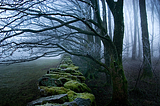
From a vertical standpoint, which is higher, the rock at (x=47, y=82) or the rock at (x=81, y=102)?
the rock at (x=47, y=82)

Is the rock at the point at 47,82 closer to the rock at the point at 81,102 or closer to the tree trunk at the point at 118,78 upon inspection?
the rock at the point at 81,102

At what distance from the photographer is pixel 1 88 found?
5.53 metres

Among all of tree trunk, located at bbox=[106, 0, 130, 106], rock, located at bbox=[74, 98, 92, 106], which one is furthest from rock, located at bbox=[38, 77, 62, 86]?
tree trunk, located at bbox=[106, 0, 130, 106]

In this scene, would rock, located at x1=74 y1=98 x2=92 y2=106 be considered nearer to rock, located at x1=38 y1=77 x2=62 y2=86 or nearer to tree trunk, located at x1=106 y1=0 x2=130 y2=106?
rock, located at x1=38 y1=77 x2=62 y2=86

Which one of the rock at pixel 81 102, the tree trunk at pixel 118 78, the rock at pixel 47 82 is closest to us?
the rock at pixel 81 102

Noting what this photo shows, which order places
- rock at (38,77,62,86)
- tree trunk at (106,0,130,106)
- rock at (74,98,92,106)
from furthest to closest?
tree trunk at (106,0,130,106) → rock at (38,77,62,86) → rock at (74,98,92,106)

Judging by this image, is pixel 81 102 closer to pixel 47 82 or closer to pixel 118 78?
pixel 47 82

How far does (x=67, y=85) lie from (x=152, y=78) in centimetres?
680

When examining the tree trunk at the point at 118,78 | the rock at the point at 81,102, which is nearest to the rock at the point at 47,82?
the rock at the point at 81,102

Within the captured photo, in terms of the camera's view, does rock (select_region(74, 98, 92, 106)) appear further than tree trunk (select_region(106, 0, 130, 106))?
No

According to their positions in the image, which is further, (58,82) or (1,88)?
(1,88)

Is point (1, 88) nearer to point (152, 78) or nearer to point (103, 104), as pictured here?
point (103, 104)

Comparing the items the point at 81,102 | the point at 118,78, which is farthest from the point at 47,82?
the point at 118,78

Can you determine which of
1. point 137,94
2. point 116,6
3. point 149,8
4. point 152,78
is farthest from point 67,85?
point 149,8
